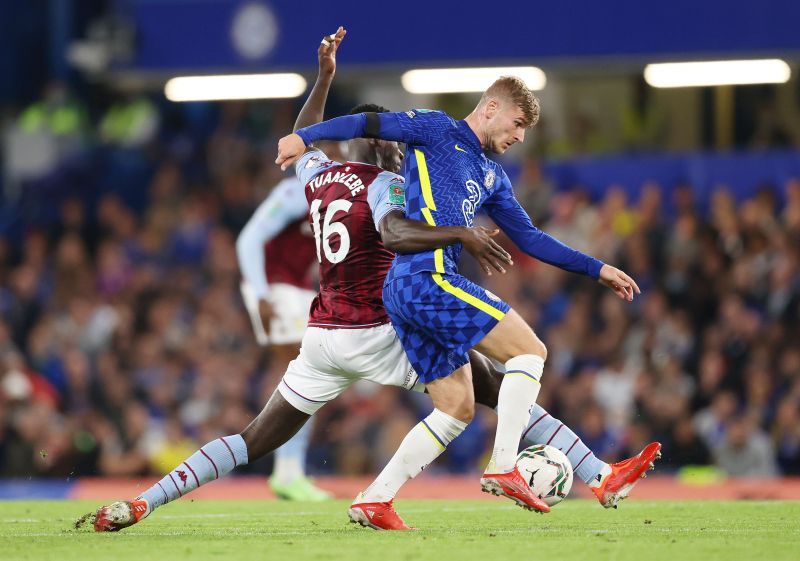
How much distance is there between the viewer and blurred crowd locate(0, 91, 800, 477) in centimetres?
1300

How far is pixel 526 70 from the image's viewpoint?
1556 centimetres

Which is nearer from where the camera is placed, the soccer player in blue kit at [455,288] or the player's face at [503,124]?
the soccer player in blue kit at [455,288]

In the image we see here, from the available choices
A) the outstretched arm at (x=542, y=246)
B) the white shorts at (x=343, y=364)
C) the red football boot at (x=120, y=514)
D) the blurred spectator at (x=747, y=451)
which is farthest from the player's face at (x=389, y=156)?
the blurred spectator at (x=747, y=451)

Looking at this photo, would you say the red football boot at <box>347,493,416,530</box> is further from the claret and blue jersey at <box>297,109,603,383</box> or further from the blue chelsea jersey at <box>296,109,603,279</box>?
the blue chelsea jersey at <box>296,109,603,279</box>

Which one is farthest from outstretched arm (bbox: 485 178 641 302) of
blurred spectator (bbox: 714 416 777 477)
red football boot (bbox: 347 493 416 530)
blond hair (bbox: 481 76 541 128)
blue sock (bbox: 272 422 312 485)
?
blurred spectator (bbox: 714 416 777 477)

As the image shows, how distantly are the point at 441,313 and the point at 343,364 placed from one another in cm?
75

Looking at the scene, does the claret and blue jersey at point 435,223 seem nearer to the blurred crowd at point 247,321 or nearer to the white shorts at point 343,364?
the white shorts at point 343,364

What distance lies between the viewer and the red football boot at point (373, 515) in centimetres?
704

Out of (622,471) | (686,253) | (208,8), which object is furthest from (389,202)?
(208,8)

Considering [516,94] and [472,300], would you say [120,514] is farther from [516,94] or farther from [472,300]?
[516,94]

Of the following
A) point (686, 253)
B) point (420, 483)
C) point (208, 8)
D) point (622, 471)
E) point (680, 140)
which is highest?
point (208, 8)

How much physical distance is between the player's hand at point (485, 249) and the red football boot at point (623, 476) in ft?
4.13

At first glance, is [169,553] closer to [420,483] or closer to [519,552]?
[519,552]

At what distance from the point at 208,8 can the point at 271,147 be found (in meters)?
1.74
